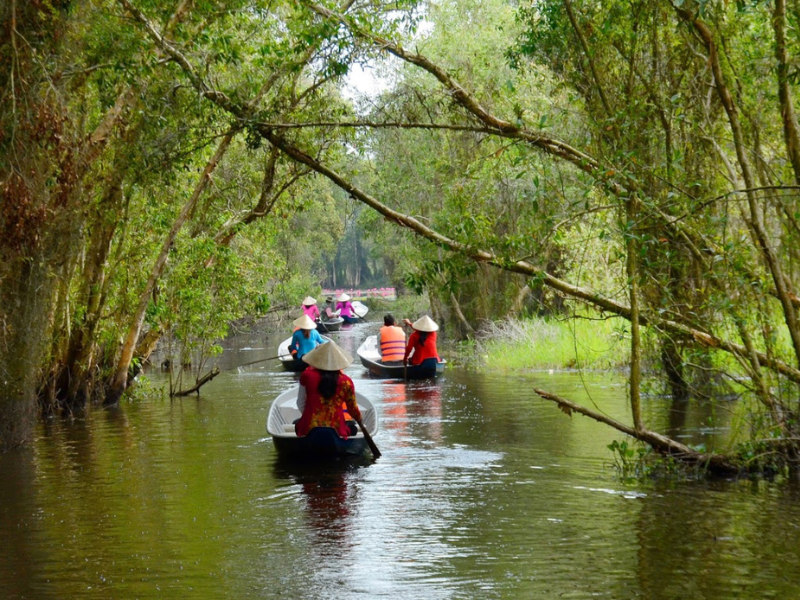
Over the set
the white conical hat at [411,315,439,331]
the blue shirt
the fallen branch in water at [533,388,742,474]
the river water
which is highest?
the white conical hat at [411,315,439,331]

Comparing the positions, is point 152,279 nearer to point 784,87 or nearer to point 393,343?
point 393,343

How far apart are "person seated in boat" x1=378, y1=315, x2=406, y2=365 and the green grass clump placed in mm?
2631

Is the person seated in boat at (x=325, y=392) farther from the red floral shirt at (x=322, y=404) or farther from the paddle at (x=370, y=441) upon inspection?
the paddle at (x=370, y=441)

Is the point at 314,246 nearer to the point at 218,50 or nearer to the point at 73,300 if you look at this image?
the point at 73,300

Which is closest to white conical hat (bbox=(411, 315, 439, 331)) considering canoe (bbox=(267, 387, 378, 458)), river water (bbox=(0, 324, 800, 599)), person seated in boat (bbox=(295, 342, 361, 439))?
river water (bbox=(0, 324, 800, 599))

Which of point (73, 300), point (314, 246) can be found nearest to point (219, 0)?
point (73, 300)

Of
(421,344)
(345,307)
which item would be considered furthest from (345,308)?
(421,344)

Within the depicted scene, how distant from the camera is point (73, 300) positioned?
687 inches

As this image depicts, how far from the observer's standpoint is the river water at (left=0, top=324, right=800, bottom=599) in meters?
7.05

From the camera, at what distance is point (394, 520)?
9016 mm

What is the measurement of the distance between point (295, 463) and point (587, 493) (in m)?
3.81

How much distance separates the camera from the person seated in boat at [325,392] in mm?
11258

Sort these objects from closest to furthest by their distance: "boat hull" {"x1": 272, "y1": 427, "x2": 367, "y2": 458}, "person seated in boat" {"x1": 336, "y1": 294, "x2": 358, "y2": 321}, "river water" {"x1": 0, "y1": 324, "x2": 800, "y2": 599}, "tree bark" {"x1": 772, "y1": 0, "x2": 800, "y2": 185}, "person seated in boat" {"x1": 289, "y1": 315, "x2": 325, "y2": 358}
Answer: "river water" {"x1": 0, "y1": 324, "x2": 800, "y2": 599}, "tree bark" {"x1": 772, "y1": 0, "x2": 800, "y2": 185}, "boat hull" {"x1": 272, "y1": 427, "x2": 367, "y2": 458}, "person seated in boat" {"x1": 289, "y1": 315, "x2": 325, "y2": 358}, "person seated in boat" {"x1": 336, "y1": 294, "x2": 358, "y2": 321}

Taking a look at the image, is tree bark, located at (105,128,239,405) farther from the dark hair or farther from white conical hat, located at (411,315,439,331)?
the dark hair
